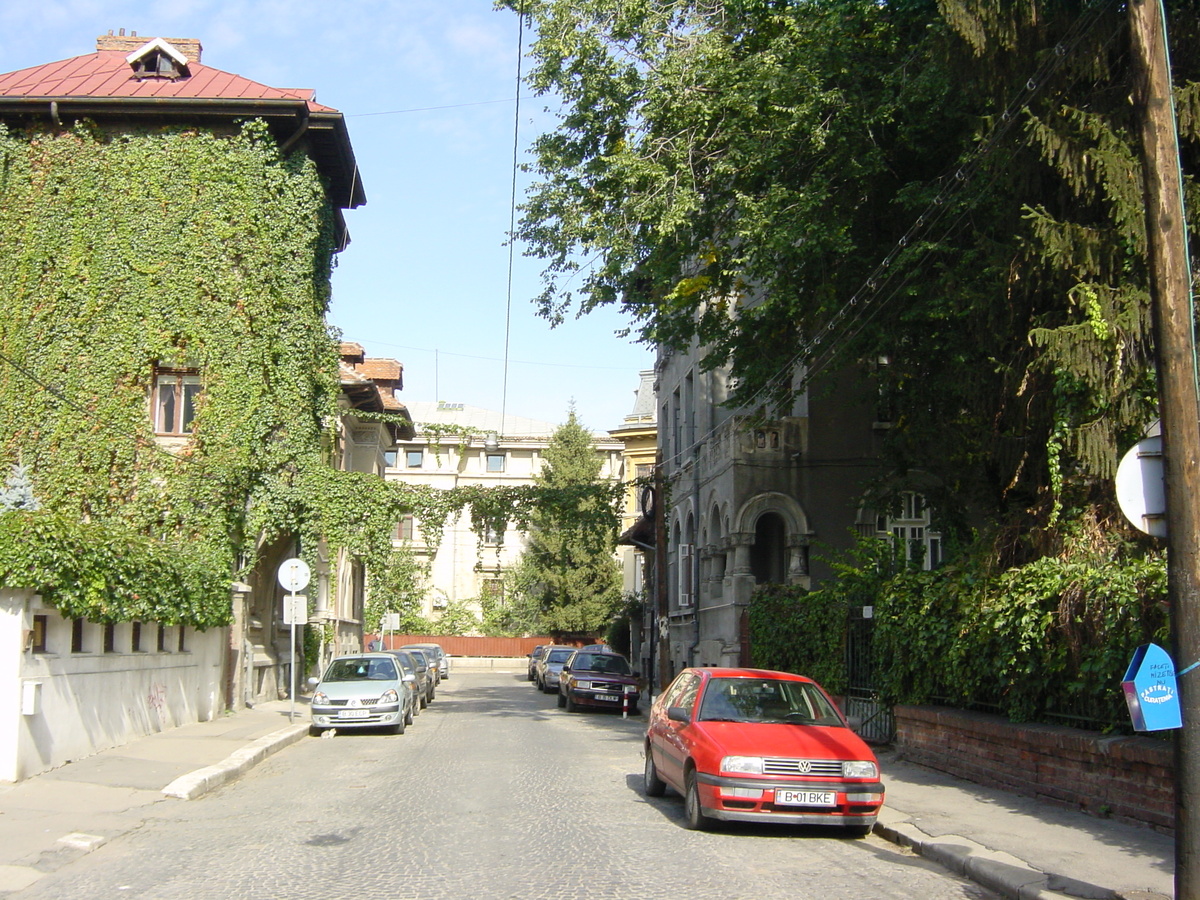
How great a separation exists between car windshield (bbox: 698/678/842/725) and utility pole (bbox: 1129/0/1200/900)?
5.04 m

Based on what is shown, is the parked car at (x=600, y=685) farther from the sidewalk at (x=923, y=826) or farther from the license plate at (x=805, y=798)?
the license plate at (x=805, y=798)

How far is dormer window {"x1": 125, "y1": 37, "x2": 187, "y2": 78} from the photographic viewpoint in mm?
27203

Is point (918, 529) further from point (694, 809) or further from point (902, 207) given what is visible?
point (694, 809)

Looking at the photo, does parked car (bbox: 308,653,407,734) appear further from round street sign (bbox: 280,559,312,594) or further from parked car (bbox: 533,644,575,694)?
parked car (bbox: 533,644,575,694)

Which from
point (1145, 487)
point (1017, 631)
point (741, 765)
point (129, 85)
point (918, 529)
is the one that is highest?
point (129, 85)

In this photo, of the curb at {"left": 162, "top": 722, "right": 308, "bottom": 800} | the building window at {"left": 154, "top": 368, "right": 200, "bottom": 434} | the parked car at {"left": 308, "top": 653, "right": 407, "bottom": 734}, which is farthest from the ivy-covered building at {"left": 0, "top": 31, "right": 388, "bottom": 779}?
the curb at {"left": 162, "top": 722, "right": 308, "bottom": 800}

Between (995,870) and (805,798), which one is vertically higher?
(805,798)

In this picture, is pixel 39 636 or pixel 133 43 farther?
pixel 133 43

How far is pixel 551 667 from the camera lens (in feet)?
134

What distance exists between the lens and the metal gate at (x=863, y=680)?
60.0 ft

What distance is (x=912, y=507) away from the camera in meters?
29.4

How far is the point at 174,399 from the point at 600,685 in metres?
12.5

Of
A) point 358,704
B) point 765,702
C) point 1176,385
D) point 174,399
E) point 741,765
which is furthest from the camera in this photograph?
point 174,399

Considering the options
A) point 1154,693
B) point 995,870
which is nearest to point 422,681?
point 995,870
